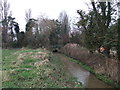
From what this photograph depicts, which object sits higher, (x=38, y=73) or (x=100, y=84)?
(x=38, y=73)

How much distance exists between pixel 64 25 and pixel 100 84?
30.6 metres

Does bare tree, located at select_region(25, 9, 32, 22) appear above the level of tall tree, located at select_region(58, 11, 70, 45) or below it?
above

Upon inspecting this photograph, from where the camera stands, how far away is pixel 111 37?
8.76 metres

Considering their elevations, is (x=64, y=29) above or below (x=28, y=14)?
below

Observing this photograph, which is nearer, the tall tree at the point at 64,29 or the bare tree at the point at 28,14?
the tall tree at the point at 64,29

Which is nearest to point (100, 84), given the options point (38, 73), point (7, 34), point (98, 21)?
point (38, 73)

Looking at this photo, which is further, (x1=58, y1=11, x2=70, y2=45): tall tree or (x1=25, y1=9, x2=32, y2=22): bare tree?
(x1=25, y1=9, x2=32, y2=22): bare tree

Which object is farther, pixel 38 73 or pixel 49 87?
pixel 38 73

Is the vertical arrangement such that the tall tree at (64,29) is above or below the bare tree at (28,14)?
below

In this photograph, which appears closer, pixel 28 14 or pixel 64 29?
pixel 64 29

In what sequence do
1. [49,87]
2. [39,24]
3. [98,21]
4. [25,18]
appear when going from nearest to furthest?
1. [49,87]
2. [98,21]
3. [39,24]
4. [25,18]

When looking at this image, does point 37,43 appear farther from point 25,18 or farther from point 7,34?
point 25,18

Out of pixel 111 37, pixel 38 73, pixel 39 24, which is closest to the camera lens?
pixel 38 73

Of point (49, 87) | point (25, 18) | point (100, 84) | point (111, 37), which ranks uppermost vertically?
point (25, 18)
